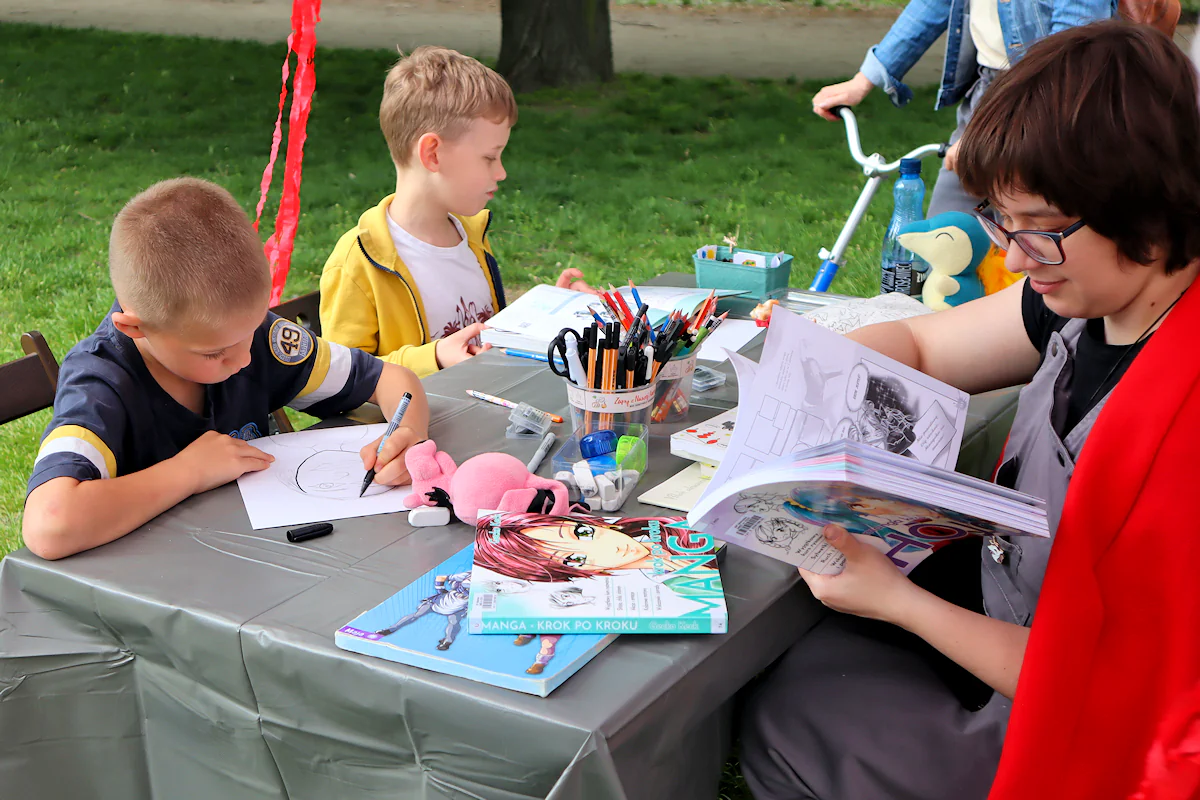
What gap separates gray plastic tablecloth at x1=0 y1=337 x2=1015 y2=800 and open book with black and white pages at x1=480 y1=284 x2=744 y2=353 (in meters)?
0.63

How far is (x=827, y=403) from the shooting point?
1.50 m

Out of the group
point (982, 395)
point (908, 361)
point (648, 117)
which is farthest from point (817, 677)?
point (648, 117)

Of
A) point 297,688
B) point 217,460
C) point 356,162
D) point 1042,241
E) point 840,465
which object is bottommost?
point 356,162

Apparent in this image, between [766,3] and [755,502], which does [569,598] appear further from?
[766,3]

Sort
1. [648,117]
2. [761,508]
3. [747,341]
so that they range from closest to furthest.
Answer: [761,508] → [747,341] → [648,117]

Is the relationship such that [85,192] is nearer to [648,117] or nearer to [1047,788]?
[648,117]

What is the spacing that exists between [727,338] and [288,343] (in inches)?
36.2

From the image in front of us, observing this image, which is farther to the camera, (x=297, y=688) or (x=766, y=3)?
(x=766, y=3)

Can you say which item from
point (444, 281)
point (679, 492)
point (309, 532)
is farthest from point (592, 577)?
point (444, 281)

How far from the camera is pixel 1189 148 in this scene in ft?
4.24

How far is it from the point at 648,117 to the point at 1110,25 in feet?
25.3

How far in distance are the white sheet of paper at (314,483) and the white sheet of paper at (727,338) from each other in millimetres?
727

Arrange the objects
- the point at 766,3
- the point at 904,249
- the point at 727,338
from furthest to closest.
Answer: the point at 766,3 < the point at 904,249 < the point at 727,338

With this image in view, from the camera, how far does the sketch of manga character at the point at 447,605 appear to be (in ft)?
4.05
